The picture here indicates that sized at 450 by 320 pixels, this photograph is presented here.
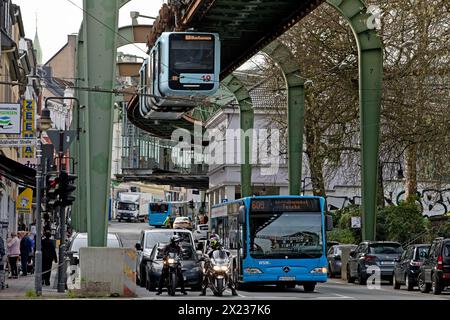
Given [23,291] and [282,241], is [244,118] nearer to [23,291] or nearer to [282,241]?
[282,241]

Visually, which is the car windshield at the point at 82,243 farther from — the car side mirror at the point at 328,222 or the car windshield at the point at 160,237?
the car side mirror at the point at 328,222

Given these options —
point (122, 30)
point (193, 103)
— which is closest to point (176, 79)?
point (193, 103)

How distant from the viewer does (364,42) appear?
36438 millimetres

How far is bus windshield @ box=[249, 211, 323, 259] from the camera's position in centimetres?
2908

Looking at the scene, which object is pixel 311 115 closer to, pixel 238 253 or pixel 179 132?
pixel 238 253

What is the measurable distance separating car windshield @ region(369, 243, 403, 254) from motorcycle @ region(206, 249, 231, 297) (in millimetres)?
10794

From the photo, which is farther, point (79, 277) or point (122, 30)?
point (122, 30)

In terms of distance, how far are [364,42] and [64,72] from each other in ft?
358

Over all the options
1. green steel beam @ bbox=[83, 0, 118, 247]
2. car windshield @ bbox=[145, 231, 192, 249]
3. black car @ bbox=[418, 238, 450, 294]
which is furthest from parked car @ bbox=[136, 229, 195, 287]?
black car @ bbox=[418, 238, 450, 294]

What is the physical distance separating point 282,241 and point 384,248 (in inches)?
328

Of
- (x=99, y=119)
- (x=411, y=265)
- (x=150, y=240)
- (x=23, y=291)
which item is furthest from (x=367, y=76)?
(x=23, y=291)

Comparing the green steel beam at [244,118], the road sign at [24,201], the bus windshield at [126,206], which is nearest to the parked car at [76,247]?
→ the road sign at [24,201]

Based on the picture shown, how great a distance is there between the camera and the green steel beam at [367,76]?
36.1 m

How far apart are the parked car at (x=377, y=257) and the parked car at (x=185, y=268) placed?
29.9 ft
